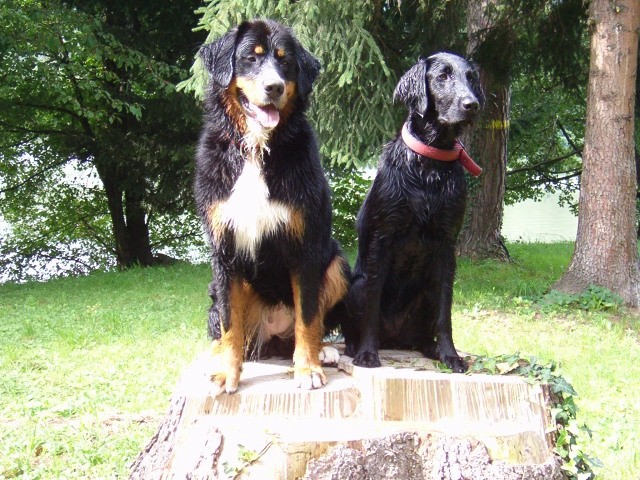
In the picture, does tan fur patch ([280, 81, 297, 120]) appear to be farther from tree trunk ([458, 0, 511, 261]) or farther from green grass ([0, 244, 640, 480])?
tree trunk ([458, 0, 511, 261])

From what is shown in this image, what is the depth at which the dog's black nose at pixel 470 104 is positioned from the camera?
3.29 metres

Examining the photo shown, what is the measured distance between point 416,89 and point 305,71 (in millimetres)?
613

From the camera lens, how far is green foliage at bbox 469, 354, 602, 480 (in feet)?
9.15

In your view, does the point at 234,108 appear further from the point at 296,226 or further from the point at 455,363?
the point at 455,363

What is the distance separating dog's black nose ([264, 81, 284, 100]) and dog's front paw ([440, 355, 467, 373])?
150 centimetres

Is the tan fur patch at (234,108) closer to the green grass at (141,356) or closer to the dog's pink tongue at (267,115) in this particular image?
the dog's pink tongue at (267,115)

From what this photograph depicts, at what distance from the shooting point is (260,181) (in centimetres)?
312

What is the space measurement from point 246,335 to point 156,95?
10.4 m

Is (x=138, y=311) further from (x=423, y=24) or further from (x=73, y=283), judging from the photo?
(x=423, y=24)

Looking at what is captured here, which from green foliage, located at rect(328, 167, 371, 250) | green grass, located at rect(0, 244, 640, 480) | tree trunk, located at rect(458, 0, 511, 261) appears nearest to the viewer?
green grass, located at rect(0, 244, 640, 480)

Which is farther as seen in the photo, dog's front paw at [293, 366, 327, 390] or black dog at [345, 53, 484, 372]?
black dog at [345, 53, 484, 372]

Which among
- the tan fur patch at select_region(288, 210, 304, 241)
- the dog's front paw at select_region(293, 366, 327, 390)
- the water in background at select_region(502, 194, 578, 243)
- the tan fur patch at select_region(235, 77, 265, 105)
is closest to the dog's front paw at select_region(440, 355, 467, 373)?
the dog's front paw at select_region(293, 366, 327, 390)

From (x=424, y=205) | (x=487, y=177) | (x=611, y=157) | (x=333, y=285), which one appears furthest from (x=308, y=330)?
(x=487, y=177)

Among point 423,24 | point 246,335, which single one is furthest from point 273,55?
→ point 423,24
